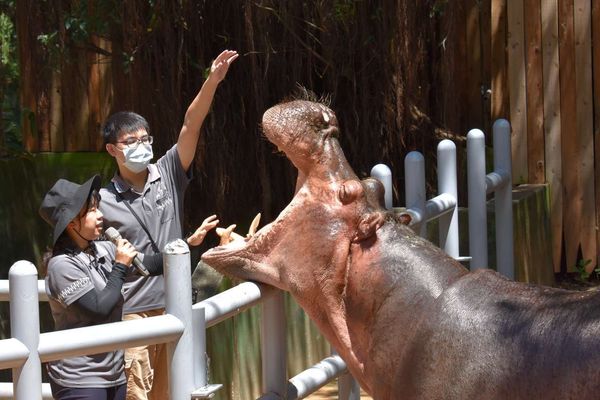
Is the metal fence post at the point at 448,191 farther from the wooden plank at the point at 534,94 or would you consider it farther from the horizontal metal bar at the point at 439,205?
the wooden plank at the point at 534,94

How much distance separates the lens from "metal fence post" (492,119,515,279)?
6.33 m

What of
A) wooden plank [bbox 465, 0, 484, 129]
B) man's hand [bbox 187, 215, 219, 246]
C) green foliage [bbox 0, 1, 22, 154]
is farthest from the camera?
green foliage [bbox 0, 1, 22, 154]

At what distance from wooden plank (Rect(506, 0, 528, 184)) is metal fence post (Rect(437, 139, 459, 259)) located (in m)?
Result: 3.08

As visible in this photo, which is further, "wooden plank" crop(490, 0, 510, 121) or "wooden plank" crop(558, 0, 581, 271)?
"wooden plank" crop(490, 0, 510, 121)

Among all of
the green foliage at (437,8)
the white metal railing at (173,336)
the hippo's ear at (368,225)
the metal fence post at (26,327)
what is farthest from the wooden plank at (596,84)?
the metal fence post at (26,327)

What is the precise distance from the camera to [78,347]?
114 inches

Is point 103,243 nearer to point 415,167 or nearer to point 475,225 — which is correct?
point 415,167

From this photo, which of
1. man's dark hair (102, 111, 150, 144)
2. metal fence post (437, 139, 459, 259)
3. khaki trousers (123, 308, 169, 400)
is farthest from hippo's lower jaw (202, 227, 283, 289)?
metal fence post (437, 139, 459, 259)

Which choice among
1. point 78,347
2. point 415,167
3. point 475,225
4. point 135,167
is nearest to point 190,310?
point 78,347

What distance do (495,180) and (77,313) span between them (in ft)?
9.58

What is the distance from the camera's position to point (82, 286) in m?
3.91

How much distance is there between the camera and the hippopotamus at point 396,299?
2.75m

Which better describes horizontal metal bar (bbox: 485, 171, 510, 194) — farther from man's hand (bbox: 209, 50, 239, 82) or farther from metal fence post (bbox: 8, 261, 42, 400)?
metal fence post (bbox: 8, 261, 42, 400)

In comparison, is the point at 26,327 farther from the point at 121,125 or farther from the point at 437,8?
Answer: the point at 437,8
